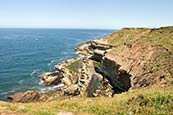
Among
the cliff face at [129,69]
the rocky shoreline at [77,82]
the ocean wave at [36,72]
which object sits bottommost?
the ocean wave at [36,72]

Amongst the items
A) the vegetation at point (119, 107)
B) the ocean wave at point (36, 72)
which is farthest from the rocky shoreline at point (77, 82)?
the vegetation at point (119, 107)

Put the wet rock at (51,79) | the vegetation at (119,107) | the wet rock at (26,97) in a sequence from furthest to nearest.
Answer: the wet rock at (51,79), the wet rock at (26,97), the vegetation at (119,107)

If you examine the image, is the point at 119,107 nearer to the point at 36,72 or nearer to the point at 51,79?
the point at 51,79

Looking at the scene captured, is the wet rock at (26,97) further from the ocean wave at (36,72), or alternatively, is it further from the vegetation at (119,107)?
the vegetation at (119,107)

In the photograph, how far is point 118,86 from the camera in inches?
2105

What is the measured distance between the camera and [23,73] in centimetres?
9062

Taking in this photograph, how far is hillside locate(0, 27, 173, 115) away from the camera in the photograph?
21719mm

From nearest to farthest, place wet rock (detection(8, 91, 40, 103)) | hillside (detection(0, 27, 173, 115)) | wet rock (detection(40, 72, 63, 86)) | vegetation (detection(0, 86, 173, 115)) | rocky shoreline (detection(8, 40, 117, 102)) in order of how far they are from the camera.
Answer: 1. vegetation (detection(0, 86, 173, 115))
2. hillside (detection(0, 27, 173, 115))
3. rocky shoreline (detection(8, 40, 117, 102))
4. wet rock (detection(8, 91, 40, 103))
5. wet rock (detection(40, 72, 63, 86))

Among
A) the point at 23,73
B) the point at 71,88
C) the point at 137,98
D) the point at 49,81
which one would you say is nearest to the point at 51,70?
the point at 23,73

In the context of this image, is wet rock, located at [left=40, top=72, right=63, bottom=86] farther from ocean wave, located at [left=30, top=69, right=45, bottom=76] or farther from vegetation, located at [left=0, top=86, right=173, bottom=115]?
vegetation, located at [left=0, top=86, right=173, bottom=115]

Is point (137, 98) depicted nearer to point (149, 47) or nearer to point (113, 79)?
point (113, 79)

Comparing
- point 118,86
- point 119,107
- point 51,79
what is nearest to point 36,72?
point 51,79

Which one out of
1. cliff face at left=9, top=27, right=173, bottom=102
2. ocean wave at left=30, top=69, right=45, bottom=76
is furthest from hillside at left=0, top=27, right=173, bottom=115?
ocean wave at left=30, top=69, right=45, bottom=76

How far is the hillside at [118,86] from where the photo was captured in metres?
21.7
